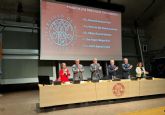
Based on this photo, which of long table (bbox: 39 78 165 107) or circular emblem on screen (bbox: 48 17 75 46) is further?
circular emblem on screen (bbox: 48 17 75 46)

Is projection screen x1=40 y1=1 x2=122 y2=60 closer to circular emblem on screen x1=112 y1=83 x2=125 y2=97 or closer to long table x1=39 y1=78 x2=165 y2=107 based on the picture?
long table x1=39 y1=78 x2=165 y2=107

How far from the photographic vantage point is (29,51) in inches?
298

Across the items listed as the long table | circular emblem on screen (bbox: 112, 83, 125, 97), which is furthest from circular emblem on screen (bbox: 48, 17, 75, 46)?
circular emblem on screen (bbox: 112, 83, 125, 97)

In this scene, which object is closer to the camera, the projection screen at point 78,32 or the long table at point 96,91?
the long table at point 96,91

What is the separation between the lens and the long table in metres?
4.16

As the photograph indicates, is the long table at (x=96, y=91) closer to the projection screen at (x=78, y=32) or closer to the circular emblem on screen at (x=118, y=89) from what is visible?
the circular emblem on screen at (x=118, y=89)

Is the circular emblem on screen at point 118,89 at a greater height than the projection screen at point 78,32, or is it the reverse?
the projection screen at point 78,32

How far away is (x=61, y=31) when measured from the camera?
708cm

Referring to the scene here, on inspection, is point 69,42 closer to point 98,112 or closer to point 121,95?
point 121,95

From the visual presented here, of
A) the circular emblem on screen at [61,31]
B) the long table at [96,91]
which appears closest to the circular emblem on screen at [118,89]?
the long table at [96,91]

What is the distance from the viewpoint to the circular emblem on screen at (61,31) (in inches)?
270

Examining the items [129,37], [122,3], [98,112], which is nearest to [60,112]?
[98,112]

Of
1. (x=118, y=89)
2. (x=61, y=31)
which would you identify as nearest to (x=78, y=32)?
(x=61, y=31)

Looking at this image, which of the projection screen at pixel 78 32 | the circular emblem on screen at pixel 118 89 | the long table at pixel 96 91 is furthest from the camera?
the projection screen at pixel 78 32
